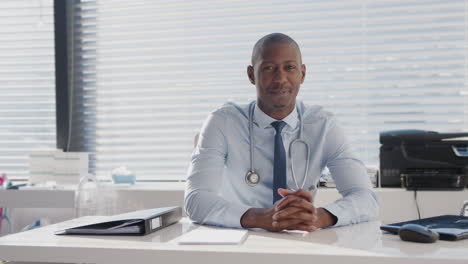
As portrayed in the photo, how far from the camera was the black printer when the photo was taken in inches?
104

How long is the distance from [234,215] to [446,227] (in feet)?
1.81

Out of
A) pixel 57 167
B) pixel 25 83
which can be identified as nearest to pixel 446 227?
pixel 57 167

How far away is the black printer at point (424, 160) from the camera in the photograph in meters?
2.65

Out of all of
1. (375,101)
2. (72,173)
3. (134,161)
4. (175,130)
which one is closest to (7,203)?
(72,173)

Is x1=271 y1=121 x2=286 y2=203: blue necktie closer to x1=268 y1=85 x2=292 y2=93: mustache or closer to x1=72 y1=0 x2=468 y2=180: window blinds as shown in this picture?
x1=268 y1=85 x2=292 y2=93: mustache

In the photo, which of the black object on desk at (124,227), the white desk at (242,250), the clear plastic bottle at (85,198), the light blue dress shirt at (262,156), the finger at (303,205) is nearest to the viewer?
the white desk at (242,250)

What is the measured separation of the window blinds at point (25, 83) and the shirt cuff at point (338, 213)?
250cm

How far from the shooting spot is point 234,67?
326 cm

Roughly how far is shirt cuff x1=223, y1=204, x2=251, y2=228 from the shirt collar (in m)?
0.52

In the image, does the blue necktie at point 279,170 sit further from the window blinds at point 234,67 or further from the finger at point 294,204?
the window blinds at point 234,67

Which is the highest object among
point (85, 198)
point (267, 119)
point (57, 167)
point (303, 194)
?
point (267, 119)

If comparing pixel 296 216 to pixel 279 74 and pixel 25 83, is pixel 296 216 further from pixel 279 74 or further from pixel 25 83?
pixel 25 83

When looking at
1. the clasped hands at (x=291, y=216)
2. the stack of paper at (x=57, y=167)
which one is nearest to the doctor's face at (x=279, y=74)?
the clasped hands at (x=291, y=216)

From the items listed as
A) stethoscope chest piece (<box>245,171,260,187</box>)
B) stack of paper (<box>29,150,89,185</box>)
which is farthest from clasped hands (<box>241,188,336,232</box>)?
stack of paper (<box>29,150,89,185</box>)
